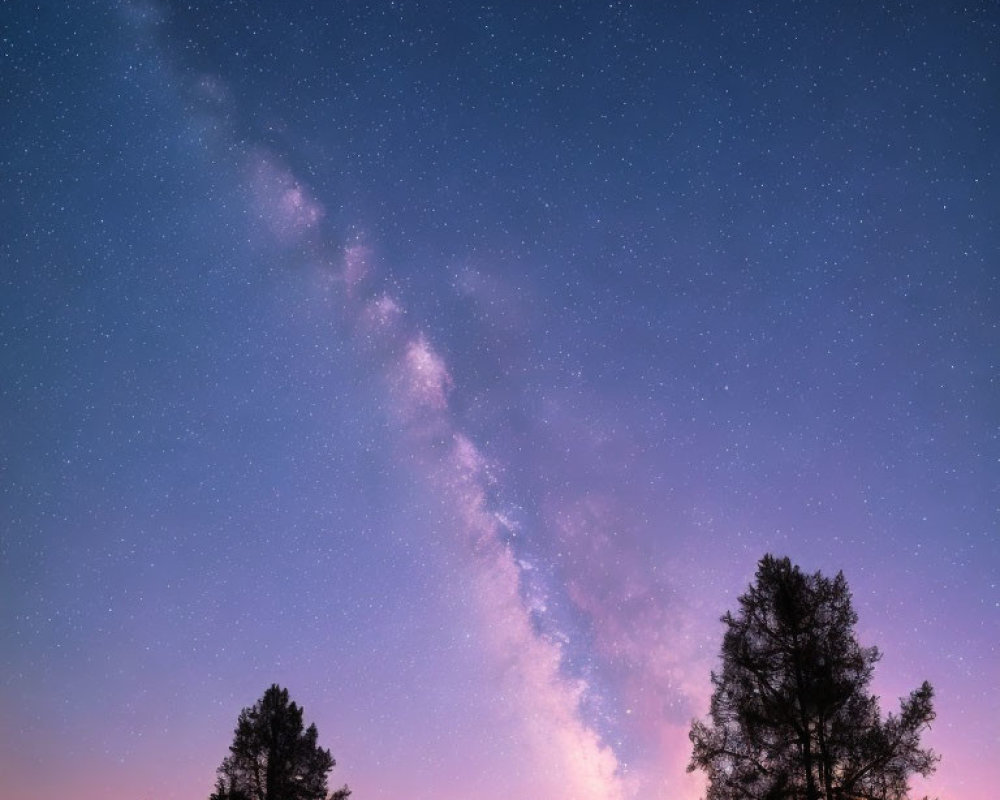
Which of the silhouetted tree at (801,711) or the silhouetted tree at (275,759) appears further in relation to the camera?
the silhouetted tree at (275,759)

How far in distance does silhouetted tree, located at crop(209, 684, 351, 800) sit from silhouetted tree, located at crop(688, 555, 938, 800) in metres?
19.8

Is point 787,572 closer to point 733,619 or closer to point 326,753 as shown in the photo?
point 733,619

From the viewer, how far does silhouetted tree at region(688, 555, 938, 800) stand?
1559 centimetres

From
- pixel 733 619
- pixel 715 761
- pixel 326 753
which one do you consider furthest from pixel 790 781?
pixel 326 753

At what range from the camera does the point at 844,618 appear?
16.6m

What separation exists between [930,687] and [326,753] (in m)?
25.1

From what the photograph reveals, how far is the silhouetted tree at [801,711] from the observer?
1559 cm

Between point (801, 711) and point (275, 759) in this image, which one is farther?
point (275, 759)

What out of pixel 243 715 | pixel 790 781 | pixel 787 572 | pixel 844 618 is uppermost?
pixel 243 715

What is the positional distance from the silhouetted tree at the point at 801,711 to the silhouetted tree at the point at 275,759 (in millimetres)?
19819

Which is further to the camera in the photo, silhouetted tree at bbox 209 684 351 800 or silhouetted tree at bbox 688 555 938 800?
silhouetted tree at bbox 209 684 351 800

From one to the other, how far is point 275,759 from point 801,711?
23250 millimetres

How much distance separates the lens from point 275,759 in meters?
29.8

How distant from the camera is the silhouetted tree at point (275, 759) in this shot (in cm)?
2909
